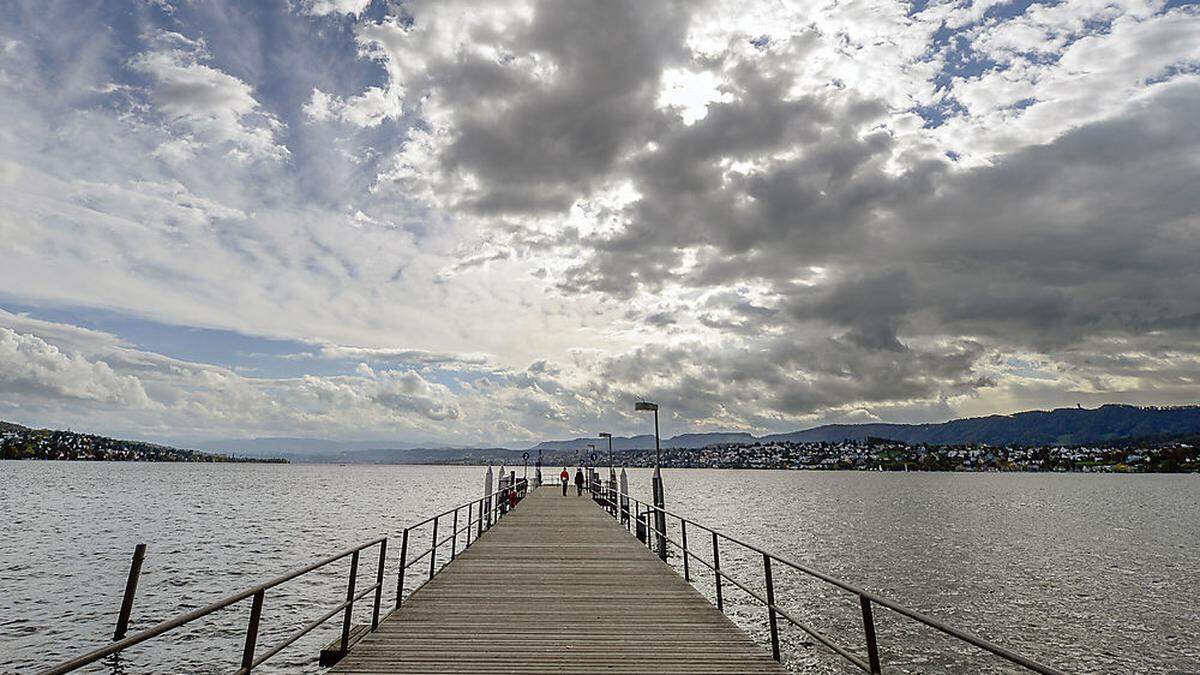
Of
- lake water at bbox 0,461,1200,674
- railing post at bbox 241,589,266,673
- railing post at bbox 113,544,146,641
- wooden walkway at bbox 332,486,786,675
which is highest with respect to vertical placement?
railing post at bbox 241,589,266,673

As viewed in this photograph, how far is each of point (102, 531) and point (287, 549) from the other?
18.2 meters

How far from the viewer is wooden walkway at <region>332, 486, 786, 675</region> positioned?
721cm

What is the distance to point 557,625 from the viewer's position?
29.0 feet

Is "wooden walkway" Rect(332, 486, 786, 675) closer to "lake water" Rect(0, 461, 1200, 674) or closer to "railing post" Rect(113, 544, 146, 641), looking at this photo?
"lake water" Rect(0, 461, 1200, 674)

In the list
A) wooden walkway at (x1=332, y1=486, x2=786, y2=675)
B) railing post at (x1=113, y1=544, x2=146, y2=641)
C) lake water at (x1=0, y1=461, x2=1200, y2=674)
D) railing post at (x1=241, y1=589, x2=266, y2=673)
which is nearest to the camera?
railing post at (x1=241, y1=589, x2=266, y2=673)

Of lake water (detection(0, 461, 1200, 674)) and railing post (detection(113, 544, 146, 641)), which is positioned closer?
lake water (detection(0, 461, 1200, 674))

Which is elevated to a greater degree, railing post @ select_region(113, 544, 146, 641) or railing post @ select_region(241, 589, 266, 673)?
railing post @ select_region(241, 589, 266, 673)

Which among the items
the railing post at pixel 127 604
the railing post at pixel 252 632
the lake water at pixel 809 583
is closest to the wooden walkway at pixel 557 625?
the railing post at pixel 252 632

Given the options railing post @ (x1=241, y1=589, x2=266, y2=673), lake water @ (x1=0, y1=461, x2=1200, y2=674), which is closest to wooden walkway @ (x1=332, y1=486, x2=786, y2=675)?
railing post @ (x1=241, y1=589, x2=266, y2=673)

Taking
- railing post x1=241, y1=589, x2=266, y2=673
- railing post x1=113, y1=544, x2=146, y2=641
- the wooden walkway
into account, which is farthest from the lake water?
railing post x1=241, y1=589, x2=266, y2=673

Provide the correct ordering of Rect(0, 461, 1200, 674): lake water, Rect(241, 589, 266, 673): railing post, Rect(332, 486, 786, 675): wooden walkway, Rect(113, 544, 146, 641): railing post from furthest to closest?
Rect(113, 544, 146, 641): railing post → Rect(0, 461, 1200, 674): lake water → Rect(332, 486, 786, 675): wooden walkway → Rect(241, 589, 266, 673): railing post

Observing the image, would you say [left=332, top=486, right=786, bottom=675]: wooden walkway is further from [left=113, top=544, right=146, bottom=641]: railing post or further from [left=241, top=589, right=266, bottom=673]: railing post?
[left=113, top=544, right=146, bottom=641]: railing post

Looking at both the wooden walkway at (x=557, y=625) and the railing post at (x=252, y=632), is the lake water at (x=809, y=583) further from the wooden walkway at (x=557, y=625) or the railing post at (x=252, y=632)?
the railing post at (x=252, y=632)

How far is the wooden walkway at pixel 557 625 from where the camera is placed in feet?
23.7
